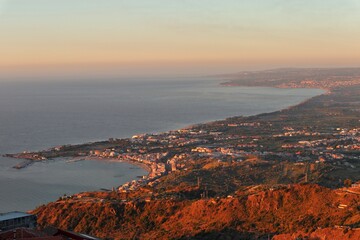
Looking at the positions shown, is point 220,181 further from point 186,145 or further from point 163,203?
point 186,145

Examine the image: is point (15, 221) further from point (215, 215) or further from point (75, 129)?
point (75, 129)

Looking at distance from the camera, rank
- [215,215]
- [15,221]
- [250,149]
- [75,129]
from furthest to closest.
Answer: [75,129], [250,149], [215,215], [15,221]

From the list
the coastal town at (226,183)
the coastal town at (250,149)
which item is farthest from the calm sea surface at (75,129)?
the coastal town at (226,183)

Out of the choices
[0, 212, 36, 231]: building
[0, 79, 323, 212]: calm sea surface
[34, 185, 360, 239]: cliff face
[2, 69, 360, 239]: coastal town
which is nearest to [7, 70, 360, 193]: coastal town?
[2, 69, 360, 239]: coastal town

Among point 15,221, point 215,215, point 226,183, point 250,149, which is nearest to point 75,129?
point 250,149

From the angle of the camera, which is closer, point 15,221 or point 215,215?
point 15,221

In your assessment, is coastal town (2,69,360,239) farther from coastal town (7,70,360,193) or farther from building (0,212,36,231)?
building (0,212,36,231)

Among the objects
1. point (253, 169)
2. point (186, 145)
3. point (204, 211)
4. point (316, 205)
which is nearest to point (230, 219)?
point (204, 211)
